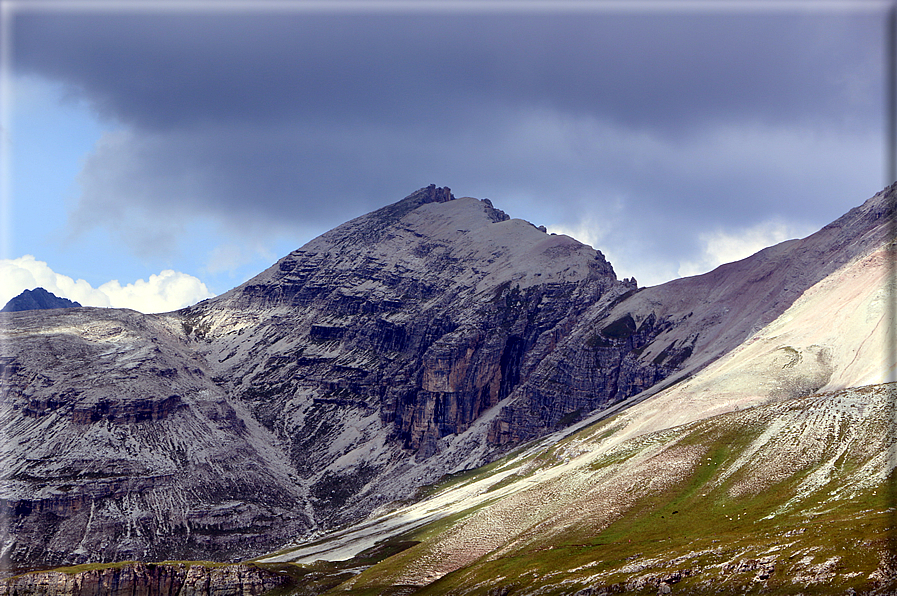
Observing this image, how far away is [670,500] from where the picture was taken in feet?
504

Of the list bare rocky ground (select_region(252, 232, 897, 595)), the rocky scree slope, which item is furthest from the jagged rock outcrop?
bare rocky ground (select_region(252, 232, 897, 595))

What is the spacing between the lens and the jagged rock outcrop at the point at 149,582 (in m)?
192

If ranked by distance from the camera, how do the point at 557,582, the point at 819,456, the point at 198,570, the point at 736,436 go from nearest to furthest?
1. the point at 557,582
2. the point at 819,456
3. the point at 736,436
4. the point at 198,570

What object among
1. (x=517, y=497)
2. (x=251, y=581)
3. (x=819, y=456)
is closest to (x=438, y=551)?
(x=517, y=497)

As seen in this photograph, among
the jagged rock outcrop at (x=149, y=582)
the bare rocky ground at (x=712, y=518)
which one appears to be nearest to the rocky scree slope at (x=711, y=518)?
the bare rocky ground at (x=712, y=518)

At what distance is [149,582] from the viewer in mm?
196125

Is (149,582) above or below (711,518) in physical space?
below

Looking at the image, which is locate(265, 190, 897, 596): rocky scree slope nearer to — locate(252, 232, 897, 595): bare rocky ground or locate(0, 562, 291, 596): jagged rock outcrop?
locate(252, 232, 897, 595): bare rocky ground

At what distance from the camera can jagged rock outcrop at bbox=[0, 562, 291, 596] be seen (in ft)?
628

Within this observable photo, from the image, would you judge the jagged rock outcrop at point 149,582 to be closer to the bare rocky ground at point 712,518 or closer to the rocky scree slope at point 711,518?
the rocky scree slope at point 711,518

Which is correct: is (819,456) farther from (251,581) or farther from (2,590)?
(2,590)


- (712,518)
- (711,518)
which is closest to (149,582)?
(711,518)

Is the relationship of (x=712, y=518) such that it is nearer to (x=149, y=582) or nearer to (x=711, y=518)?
(x=711, y=518)

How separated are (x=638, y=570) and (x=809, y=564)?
25.1 meters
